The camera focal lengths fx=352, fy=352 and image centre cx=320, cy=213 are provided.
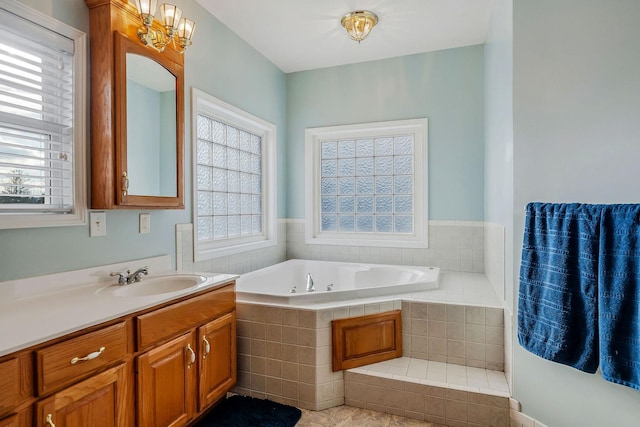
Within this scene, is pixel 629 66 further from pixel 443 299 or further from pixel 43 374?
pixel 43 374

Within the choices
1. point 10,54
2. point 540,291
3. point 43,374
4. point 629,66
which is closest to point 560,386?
point 540,291

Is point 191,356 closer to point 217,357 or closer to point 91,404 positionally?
point 217,357

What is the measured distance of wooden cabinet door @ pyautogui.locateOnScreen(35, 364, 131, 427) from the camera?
3.77 ft

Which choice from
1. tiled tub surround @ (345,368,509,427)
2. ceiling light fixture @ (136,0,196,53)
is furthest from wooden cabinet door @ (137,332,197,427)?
ceiling light fixture @ (136,0,196,53)

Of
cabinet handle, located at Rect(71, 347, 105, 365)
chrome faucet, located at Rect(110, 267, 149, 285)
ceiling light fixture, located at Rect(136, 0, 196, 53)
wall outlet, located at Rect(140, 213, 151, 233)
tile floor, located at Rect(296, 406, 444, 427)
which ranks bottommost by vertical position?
tile floor, located at Rect(296, 406, 444, 427)

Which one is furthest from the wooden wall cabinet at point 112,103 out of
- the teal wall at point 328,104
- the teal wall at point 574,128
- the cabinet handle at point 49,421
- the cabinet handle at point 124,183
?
the teal wall at point 574,128

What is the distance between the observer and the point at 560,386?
170 centimetres

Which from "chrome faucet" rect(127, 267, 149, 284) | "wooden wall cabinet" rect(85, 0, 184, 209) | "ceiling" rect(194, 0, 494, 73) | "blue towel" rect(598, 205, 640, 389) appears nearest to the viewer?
"blue towel" rect(598, 205, 640, 389)

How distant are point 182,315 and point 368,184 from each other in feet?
8.13

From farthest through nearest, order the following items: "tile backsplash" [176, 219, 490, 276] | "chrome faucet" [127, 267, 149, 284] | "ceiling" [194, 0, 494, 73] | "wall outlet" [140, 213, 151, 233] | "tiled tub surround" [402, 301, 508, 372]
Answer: "tile backsplash" [176, 219, 490, 276], "ceiling" [194, 0, 494, 73], "tiled tub surround" [402, 301, 508, 372], "wall outlet" [140, 213, 151, 233], "chrome faucet" [127, 267, 149, 284]

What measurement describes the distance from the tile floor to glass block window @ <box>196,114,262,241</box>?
1.46m

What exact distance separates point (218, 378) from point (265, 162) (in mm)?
2217

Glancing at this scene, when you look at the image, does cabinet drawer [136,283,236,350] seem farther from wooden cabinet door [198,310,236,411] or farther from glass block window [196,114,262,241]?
glass block window [196,114,262,241]

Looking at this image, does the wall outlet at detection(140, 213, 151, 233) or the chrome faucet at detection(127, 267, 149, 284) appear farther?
the wall outlet at detection(140, 213, 151, 233)
